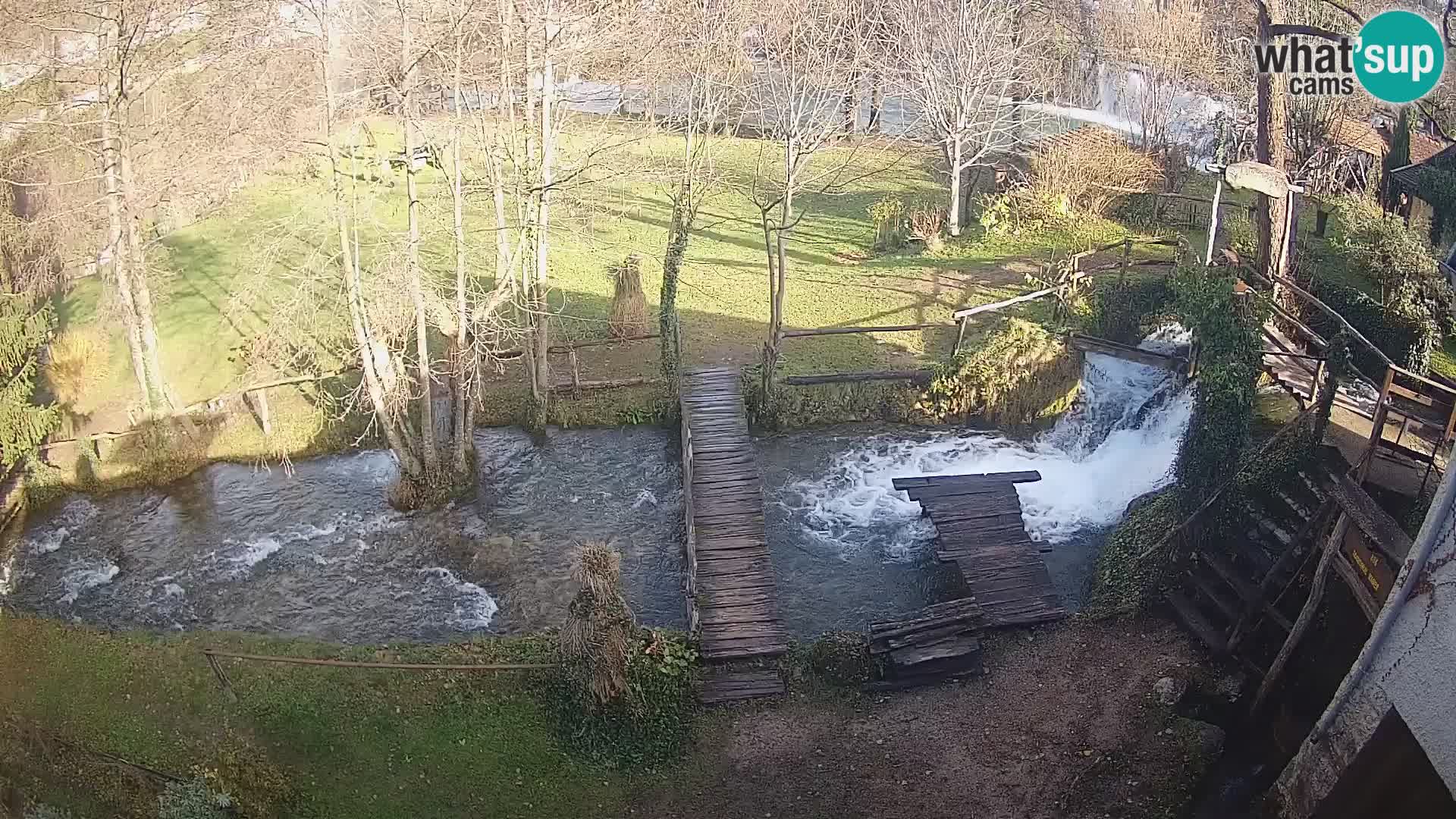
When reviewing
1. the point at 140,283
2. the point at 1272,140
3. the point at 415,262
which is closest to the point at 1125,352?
the point at 1272,140

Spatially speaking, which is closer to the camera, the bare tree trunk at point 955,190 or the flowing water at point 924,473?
the flowing water at point 924,473

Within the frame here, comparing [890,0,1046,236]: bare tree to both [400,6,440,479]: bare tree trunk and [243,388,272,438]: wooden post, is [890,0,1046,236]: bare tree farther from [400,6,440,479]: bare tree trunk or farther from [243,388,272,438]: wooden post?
[243,388,272,438]: wooden post

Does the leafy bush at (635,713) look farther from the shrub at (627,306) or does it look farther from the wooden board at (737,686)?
the shrub at (627,306)

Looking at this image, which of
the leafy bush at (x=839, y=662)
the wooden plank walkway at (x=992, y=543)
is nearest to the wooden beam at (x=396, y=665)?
the leafy bush at (x=839, y=662)

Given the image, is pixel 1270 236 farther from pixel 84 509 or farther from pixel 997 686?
pixel 84 509

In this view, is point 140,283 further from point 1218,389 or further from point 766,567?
point 1218,389

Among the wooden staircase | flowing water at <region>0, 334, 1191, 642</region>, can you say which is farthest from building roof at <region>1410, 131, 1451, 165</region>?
the wooden staircase

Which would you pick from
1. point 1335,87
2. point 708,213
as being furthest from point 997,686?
A: point 708,213
